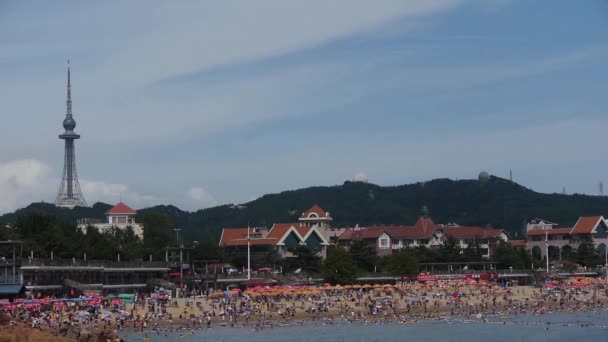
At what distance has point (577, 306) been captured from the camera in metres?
84.2

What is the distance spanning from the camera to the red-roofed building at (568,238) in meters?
131

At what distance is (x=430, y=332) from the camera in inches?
2504

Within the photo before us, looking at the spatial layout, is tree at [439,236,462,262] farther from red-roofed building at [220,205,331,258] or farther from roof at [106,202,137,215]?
roof at [106,202,137,215]

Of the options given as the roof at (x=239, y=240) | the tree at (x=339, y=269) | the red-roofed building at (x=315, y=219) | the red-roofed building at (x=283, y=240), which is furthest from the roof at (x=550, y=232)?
the tree at (x=339, y=269)

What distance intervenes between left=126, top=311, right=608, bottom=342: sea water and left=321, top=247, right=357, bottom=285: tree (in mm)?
18193

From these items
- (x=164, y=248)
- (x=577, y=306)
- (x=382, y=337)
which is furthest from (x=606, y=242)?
(x=382, y=337)

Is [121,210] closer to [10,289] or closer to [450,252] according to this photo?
[450,252]

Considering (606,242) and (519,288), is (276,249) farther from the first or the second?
(606,242)

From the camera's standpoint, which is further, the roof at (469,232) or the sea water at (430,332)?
the roof at (469,232)

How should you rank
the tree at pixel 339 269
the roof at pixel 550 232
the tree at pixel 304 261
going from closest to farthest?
1. the tree at pixel 339 269
2. the tree at pixel 304 261
3. the roof at pixel 550 232

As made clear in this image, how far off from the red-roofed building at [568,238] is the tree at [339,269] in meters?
44.4

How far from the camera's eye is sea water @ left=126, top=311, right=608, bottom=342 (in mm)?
59781

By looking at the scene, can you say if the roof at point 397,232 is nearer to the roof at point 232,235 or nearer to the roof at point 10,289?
the roof at point 232,235

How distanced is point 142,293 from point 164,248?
15983mm
